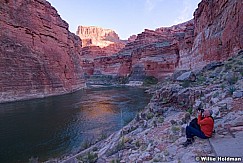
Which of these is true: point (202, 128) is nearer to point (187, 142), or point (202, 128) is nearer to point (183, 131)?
point (187, 142)

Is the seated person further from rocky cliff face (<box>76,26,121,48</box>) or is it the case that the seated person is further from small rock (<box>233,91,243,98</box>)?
rocky cliff face (<box>76,26,121,48</box>)

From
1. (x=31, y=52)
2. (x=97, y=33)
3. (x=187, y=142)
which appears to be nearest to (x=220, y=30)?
(x=187, y=142)

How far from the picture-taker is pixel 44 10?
1152 inches

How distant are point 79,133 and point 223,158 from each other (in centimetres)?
873

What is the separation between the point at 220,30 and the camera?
19156mm

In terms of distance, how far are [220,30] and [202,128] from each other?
56.7 feet

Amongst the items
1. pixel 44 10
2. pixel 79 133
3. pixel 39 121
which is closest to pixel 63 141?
pixel 79 133

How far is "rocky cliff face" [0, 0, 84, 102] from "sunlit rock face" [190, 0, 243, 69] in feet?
62.8

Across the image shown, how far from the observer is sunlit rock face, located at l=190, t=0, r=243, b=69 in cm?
1518

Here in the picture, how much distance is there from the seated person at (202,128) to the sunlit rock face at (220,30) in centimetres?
1171

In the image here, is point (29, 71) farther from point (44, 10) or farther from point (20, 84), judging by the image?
point (44, 10)

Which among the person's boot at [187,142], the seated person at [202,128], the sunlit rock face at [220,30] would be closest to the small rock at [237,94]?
the seated person at [202,128]

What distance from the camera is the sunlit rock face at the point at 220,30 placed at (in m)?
15.2

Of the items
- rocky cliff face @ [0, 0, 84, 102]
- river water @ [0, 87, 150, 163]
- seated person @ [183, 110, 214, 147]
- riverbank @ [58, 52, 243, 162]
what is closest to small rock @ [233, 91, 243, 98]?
riverbank @ [58, 52, 243, 162]
